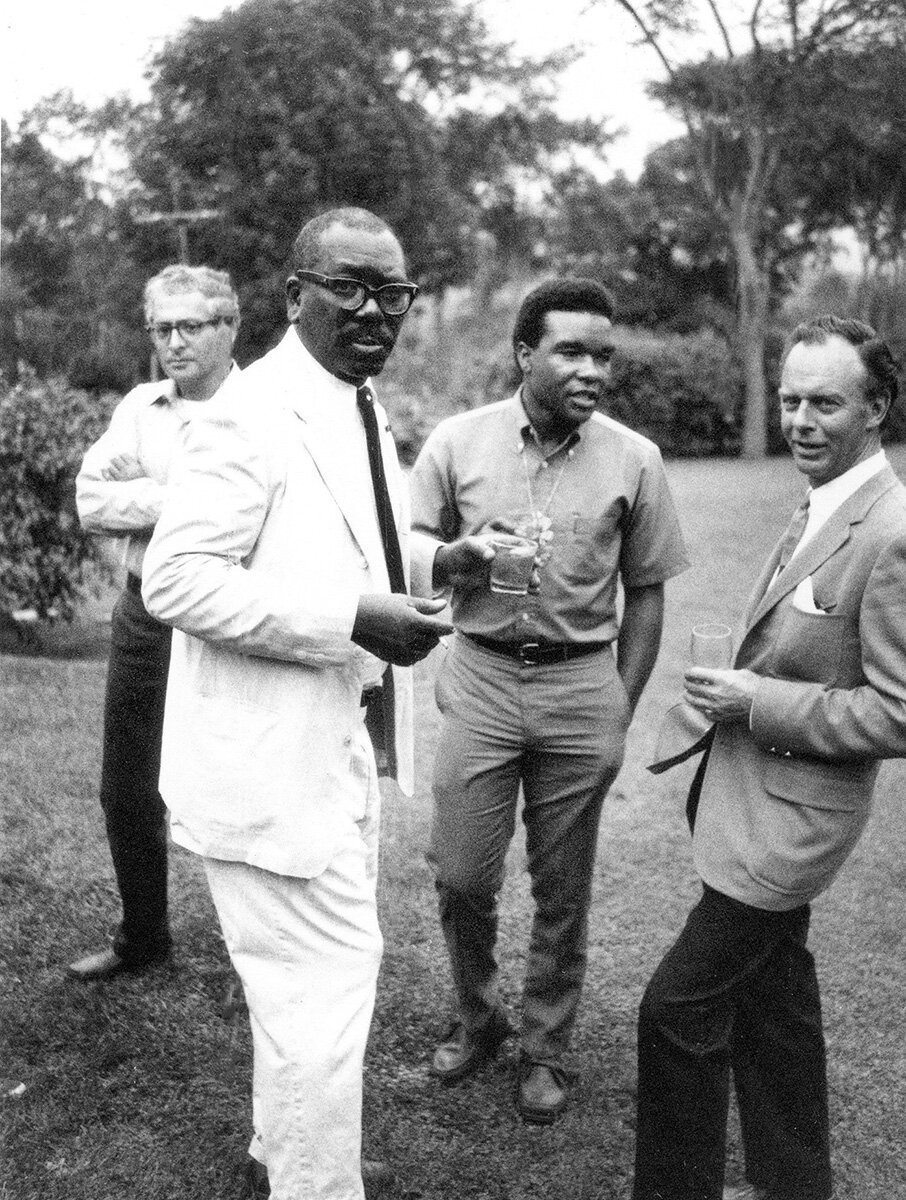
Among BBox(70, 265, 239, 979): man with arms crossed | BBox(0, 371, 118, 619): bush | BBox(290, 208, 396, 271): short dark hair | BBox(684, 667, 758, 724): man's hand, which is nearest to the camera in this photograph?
BBox(290, 208, 396, 271): short dark hair

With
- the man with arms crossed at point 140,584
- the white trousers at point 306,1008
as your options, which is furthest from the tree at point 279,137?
the white trousers at point 306,1008

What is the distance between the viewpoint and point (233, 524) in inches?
110

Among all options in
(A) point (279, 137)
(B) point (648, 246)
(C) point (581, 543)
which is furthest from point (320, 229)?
(B) point (648, 246)

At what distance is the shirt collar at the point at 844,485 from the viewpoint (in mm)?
3193

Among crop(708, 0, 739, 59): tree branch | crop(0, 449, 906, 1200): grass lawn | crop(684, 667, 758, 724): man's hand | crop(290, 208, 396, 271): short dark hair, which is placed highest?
crop(708, 0, 739, 59): tree branch

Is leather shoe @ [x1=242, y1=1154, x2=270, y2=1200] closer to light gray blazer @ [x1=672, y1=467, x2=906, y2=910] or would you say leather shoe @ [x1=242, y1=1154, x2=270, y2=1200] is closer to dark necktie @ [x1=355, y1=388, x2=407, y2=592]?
light gray blazer @ [x1=672, y1=467, x2=906, y2=910]

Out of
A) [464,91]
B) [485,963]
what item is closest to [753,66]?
[464,91]

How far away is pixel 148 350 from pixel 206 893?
2504cm

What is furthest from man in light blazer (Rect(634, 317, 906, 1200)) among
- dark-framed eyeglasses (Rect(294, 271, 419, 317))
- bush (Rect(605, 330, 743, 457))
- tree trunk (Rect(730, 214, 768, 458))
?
bush (Rect(605, 330, 743, 457))

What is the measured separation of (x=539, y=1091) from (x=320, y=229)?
254cm

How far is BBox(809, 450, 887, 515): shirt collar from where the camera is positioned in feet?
10.5

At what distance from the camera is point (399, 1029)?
4504 millimetres

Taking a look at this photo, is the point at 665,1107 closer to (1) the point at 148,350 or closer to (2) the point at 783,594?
(2) the point at 783,594

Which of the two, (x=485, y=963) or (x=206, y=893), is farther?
(x=206, y=893)
